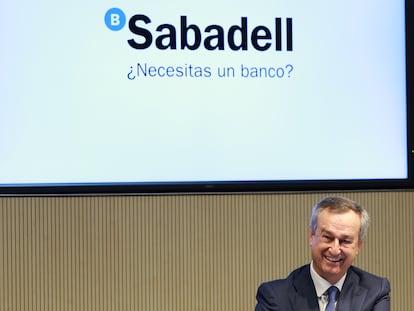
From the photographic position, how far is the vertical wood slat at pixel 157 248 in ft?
14.2

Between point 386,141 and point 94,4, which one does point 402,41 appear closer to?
point 386,141

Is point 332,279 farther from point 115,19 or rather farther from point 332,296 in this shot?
point 115,19

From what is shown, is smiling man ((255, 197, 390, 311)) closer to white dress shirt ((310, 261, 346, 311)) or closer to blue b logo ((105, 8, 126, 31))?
white dress shirt ((310, 261, 346, 311))

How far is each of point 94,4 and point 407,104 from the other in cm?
198

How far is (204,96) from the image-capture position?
4.41 m

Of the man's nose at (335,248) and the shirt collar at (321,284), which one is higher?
the man's nose at (335,248)

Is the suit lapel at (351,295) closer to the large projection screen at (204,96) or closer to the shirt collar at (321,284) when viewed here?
the shirt collar at (321,284)

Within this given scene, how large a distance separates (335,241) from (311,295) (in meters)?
0.18

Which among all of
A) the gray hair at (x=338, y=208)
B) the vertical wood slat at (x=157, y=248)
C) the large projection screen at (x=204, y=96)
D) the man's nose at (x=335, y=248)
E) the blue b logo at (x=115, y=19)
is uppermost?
the blue b logo at (x=115, y=19)

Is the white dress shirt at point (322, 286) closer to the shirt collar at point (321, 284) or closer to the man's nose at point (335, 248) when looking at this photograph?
the shirt collar at point (321, 284)

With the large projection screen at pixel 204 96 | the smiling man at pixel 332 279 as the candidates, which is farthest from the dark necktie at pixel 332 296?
the large projection screen at pixel 204 96

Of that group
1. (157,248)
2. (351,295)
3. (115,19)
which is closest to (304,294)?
(351,295)

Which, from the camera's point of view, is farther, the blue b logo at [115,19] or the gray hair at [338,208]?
the blue b logo at [115,19]

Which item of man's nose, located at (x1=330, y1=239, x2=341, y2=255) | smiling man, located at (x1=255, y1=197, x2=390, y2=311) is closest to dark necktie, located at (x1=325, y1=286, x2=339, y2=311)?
smiling man, located at (x1=255, y1=197, x2=390, y2=311)
